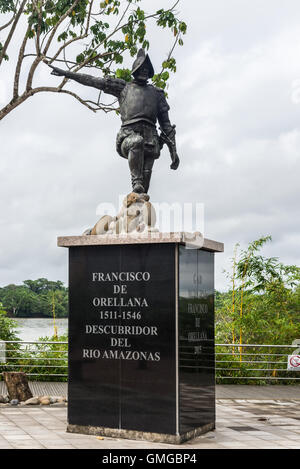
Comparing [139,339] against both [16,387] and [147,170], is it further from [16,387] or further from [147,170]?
[16,387]

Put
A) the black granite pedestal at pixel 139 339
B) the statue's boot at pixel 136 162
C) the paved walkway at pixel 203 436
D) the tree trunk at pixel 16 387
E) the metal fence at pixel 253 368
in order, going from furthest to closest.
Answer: the metal fence at pixel 253 368 → the tree trunk at pixel 16 387 → the statue's boot at pixel 136 162 → the black granite pedestal at pixel 139 339 → the paved walkway at pixel 203 436

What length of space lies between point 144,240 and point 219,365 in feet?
22.1

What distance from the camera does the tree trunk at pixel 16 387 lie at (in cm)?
995

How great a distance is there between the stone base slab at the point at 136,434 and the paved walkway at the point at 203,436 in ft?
0.24

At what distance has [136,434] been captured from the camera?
23.4ft

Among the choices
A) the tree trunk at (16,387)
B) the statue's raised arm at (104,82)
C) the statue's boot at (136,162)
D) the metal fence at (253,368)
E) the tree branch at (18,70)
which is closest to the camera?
the statue's boot at (136,162)

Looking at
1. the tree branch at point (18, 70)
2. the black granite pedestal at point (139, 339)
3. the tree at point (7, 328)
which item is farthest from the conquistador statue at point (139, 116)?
the tree at point (7, 328)

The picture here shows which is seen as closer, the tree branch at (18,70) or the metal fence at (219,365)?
the tree branch at (18,70)

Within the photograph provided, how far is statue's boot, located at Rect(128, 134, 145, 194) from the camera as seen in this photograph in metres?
8.12

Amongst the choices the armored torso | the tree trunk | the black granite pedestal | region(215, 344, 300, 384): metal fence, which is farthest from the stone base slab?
region(215, 344, 300, 384): metal fence

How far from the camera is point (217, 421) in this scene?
8.65 meters

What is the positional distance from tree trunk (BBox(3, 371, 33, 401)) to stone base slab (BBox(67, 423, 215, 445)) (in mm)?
2581

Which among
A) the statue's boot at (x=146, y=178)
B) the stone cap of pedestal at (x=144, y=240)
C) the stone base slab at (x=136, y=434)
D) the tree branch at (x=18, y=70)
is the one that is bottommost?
the stone base slab at (x=136, y=434)

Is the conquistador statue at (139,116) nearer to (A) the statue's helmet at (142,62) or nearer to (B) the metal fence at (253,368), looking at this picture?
(A) the statue's helmet at (142,62)
